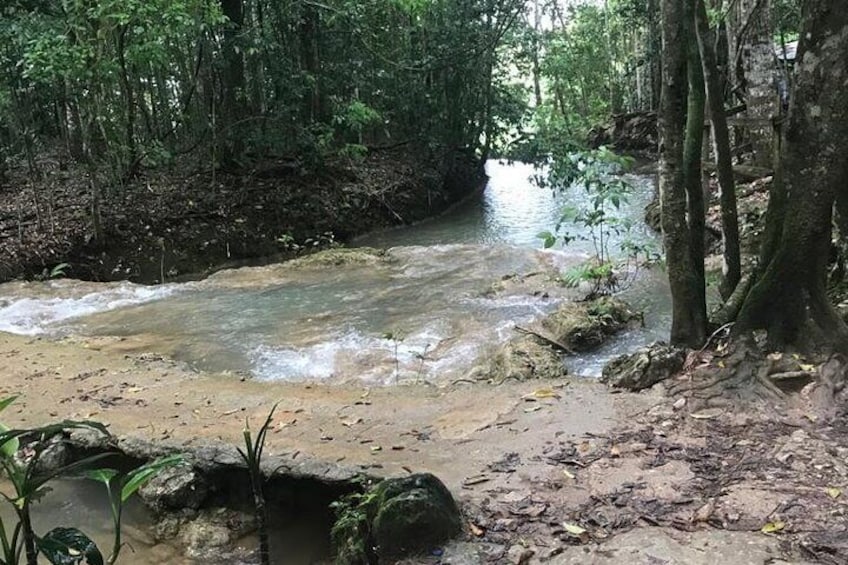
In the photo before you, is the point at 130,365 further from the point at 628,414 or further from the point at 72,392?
→ the point at 628,414

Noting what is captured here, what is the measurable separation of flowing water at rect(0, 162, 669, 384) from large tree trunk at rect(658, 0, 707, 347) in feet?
4.75

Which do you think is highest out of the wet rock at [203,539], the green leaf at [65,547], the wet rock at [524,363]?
the green leaf at [65,547]

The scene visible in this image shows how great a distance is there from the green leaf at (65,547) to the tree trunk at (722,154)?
510 cm

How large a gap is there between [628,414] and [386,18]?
13576 millimetres

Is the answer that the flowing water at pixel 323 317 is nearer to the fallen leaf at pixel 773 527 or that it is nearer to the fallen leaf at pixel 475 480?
the fallen leaf at pixel 475 480

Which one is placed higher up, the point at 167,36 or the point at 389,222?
the point at 167,36

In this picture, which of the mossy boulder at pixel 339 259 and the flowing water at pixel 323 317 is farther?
the mossy boulder at pixel 339 259

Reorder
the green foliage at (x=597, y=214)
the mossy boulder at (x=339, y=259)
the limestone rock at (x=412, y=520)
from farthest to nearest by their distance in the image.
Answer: the mossy boulder at (x=339, y=259)
the green foliage at (x=597, y=214)
the limestone rock at (x=412, y=520)

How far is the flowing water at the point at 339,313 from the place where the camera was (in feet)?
24.3

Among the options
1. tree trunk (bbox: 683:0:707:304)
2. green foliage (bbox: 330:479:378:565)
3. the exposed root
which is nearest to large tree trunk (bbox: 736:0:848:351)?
the exposed root

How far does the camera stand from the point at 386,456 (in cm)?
464

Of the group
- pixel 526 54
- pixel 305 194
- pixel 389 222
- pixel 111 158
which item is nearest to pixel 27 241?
pixel 111 158

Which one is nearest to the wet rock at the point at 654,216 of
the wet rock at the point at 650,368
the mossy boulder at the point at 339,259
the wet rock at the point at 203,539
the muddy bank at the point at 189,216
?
the mossy boulder at the point at 339,259

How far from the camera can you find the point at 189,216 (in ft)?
44.4
